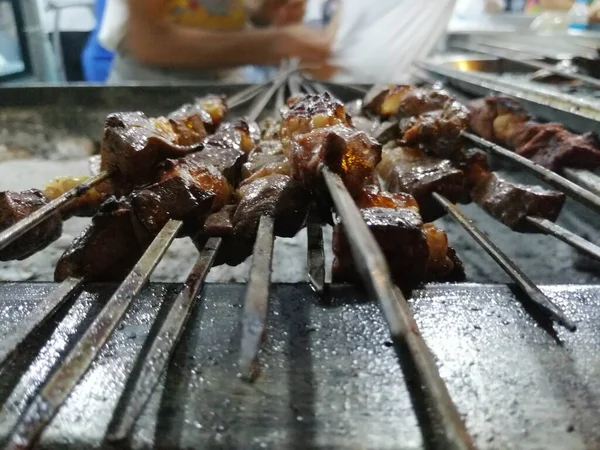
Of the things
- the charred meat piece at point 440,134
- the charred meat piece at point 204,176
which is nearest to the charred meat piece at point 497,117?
the charred meat piece at point 440,134

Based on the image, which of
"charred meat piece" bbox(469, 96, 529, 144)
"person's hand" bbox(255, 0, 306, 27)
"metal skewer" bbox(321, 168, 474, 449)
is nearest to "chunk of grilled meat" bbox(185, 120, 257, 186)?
"metal skewer" bbox(321, 168, 474, 449)

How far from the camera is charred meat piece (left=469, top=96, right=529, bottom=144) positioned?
8.23 feet

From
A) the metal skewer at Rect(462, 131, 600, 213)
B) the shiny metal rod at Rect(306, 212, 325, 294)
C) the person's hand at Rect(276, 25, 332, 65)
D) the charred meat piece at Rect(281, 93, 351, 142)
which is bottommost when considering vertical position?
the person's hand at Rect(276, 25, 332, 65)

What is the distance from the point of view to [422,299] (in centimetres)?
128

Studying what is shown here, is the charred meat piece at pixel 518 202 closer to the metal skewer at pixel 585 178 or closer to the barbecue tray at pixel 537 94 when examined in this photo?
the metal skewer at pixel 585 178

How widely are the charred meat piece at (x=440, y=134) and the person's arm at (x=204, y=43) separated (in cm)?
320

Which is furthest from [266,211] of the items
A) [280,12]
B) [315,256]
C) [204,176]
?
[280,12]

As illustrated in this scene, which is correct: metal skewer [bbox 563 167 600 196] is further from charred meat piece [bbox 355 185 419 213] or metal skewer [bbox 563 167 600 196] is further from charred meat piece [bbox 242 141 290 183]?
charred meat piece [bbox 242 141 290 183]

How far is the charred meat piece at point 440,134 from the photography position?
2174 millimetres

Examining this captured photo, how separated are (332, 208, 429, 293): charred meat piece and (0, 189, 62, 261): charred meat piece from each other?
102cm

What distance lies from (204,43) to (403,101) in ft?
9.99

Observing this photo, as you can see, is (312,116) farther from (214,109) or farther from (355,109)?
(355,109)

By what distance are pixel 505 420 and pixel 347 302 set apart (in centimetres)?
46

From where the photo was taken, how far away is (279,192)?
1616mm
